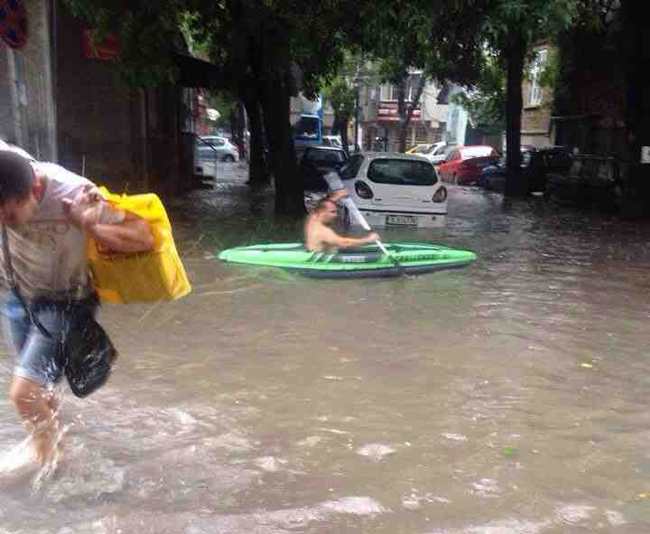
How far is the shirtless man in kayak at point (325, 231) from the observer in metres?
8.30

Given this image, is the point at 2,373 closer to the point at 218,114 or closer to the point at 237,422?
the point at 237,422

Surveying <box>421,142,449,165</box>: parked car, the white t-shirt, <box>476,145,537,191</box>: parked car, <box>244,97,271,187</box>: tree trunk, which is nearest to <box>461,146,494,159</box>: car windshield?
<box>476,145,537,191</box>: parked car

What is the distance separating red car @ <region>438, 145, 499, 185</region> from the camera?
87.3ft

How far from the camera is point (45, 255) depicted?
3.24 meters

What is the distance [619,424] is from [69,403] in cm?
342

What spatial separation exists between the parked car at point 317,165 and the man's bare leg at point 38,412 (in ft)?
53.8

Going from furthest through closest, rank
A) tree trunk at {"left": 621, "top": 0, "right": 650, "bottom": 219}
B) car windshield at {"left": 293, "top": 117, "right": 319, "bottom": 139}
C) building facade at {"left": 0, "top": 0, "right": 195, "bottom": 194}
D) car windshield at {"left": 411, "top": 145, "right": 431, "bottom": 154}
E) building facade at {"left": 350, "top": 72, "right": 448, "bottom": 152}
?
building facade at {"left": 350, "top": 72, "right": 448, "bottom": 152} < car windshield at {"left": 293, "top": 117, "right": 319, "bottom": 139} < car windshield at {"left": 411, "top": 145, "right": 431, "bottom": 154} < tree trunk at {"left": 621, "top": 0, "right": 650, "bottom": 219} < building facade at {"left": 0, "top": 0, "right": 195, "bottom": 194}

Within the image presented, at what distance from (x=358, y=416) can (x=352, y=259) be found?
4.08 metres

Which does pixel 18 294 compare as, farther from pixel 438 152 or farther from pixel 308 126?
pixel 308 126

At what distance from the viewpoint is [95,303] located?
3.52 meters

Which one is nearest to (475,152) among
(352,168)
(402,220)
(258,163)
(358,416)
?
(258,163)

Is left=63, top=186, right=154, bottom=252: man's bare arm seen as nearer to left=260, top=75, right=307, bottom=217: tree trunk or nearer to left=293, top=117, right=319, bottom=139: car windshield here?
left=260, top=75, right=307, bottom=217: tree trunk

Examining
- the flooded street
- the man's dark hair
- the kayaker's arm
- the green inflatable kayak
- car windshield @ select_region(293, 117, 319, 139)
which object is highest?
car windshield @ select_region(293, 117, 319, 139)

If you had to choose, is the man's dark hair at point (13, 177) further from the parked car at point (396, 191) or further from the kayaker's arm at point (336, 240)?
the parked car at point (396, 191)
